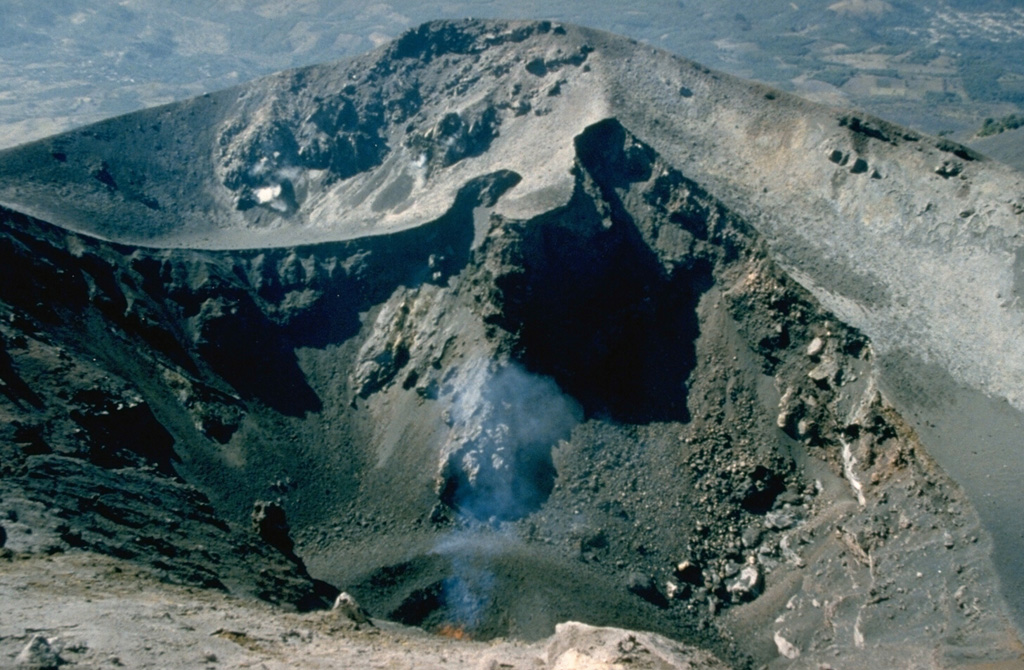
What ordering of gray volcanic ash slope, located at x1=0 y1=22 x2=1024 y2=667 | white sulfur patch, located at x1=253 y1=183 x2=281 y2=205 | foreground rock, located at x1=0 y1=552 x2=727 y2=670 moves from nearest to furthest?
1. foreground rock, located at x1=0 y1=552 x2=727 y2=670
2. gray volcanic ash slope, located at x1=0 y1=22 x2=1024 y2=667
3. white sulfur patch, located at x1=253 y1=183 x2=281 y2=205

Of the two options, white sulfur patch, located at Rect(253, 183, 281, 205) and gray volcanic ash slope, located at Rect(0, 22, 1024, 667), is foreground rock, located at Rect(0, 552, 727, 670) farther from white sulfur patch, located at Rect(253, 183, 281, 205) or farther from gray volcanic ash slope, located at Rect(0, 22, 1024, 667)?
white sulfur patch, located at Rect(253, 183, 281, 205)

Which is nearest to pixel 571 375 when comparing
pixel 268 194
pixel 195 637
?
pixel 195 637

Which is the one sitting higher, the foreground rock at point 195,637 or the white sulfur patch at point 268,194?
the white sulfur patch at point 268,194

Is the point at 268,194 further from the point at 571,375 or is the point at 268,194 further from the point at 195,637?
the point at 195,637

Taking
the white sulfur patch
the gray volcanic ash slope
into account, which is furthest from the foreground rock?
the white sulfur patch

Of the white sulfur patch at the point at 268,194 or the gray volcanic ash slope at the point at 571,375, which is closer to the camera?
the gray volcanic ash slope at the point at 571,375

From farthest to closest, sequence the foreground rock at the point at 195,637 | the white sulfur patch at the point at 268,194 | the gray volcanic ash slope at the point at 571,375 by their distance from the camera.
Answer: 1. the white sulfur patch at the point at 268,194
2. the gray volcanic ash slope at the point at 571,375
3. the foreground rock at the point at 195,637

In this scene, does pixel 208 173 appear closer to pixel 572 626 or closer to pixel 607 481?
pixel 607 481

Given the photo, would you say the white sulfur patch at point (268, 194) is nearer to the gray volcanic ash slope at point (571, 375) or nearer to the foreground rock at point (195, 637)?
the gray volcanic ash slope at point (571, 375)

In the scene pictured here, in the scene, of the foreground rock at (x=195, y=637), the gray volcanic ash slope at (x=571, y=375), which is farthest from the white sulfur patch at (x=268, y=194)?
the foreground rock at (x=195, y=637)

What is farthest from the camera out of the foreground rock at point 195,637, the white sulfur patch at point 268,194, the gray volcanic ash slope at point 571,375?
the white sulfur patch at point 268,194
